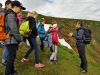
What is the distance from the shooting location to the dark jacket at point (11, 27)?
8312 millimetres

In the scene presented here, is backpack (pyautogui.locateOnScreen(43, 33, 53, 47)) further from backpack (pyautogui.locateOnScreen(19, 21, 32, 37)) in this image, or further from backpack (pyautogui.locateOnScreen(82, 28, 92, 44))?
backpack (pyautogui.locateOnScreen(19, 21, 32, 37))

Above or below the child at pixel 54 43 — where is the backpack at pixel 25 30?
above

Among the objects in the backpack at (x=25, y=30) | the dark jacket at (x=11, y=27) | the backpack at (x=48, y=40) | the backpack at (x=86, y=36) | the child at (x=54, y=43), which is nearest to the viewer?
the dark jacket at (x=11, y=27)

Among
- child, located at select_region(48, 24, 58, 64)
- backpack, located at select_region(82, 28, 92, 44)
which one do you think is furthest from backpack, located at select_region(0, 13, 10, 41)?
backpack, located at select_region(82, 28, 92, 44)

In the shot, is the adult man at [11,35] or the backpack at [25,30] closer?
the adult man at [11,35]

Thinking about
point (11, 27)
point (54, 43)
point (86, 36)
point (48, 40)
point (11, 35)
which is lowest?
point (54, 43)

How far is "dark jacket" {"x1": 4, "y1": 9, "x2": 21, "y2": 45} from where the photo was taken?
27.3ft

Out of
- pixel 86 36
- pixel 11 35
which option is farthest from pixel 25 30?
pixel 86 36

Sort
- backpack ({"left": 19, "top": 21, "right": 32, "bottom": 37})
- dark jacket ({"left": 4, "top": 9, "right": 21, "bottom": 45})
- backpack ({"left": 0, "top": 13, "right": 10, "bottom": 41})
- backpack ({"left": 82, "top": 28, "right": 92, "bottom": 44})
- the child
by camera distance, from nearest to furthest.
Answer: dark jacket ({"left": 4, "top": 9, "right": 21, "bottom": 45})
backpack ({"left": 0, "top": 13, "right": 10, "bottom": 41})
backpack ({"left": 19, "top": 21, "right": 32, "bottom": 37})
backpack ({"left": 82, "top": 28, "right": 92, "bottom": 44})
the child

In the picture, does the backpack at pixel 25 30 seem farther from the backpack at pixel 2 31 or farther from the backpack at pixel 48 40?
the backpack at pixel 48 40


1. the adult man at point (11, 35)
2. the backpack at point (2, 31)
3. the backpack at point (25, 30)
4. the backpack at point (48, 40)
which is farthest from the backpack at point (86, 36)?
the backpack at point (2, 31)

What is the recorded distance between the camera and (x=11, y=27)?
8312 mm

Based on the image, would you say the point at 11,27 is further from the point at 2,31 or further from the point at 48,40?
the point at 48,40

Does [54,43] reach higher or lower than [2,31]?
lower
